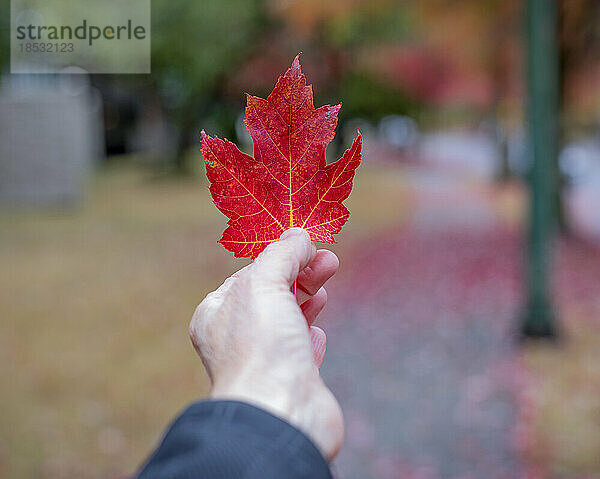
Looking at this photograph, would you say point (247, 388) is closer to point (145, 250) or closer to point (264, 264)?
point (264, 264)

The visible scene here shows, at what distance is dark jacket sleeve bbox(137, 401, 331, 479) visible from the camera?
2.15ft

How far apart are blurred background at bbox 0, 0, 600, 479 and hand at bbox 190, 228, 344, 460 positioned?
2715 mm

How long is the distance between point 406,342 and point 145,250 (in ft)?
14.1

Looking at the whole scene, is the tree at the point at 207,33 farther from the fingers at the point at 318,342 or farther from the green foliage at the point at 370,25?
the fingers at the point at 318,342

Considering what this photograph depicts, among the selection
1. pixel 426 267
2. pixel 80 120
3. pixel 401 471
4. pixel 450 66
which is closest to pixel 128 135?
pixel 80 120

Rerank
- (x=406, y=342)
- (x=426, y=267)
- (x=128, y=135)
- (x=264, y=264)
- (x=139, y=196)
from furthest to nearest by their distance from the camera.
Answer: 1. (x=128, y=135)
2. (x=139, y=196)
3. (x=426, y=267)
4. (x=406, y=342)
5. (x=264, y=264)

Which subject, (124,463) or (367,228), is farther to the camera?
(367,228)

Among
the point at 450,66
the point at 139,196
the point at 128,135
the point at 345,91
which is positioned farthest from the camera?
the point at 128,135

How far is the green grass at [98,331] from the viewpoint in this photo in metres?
3.62

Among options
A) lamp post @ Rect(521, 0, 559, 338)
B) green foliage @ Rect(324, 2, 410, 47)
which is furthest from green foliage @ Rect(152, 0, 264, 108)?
lamp post @ Rect(521, 0, 559, 338)

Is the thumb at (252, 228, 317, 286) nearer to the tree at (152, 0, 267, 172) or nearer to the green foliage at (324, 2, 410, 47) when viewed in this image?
the green foliage at (324, 2, 410, 47)

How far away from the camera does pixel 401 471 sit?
333cm

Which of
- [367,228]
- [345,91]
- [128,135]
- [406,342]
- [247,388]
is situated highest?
[247,388]

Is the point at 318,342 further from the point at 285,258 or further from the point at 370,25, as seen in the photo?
the point at 370,25
